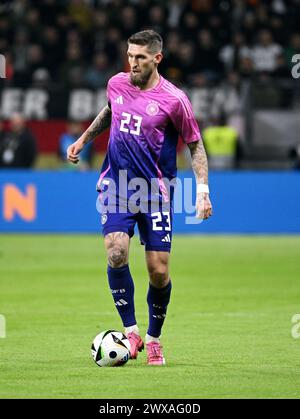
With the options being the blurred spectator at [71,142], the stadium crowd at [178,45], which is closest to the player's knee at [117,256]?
the blurred spectator at [71,142]

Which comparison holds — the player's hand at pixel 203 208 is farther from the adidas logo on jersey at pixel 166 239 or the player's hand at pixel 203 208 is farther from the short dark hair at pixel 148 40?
the short dark hair at pixel 148 40

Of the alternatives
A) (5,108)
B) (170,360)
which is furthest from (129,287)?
(5,108)

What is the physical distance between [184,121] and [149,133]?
0.28m

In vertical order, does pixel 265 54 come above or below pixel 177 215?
above

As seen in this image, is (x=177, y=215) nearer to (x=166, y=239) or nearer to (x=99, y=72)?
(x=99, y=72)

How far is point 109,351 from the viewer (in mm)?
8812

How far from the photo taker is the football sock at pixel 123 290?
359 inches

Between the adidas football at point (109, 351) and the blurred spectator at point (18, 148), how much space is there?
14.6 meters

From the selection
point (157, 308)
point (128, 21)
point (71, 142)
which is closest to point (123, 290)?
point (157, 308)

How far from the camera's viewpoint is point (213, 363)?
29.4ft

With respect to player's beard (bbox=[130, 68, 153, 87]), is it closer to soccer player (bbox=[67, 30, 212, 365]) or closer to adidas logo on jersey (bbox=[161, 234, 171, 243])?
soccer player (bbox=[67, 30, 212, 365])

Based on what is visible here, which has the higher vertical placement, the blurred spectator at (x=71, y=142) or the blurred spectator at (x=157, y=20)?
the blurred spectator at (x=157, y=20)

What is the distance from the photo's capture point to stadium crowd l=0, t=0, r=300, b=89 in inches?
1015

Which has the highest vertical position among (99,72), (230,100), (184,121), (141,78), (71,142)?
(141,78)
